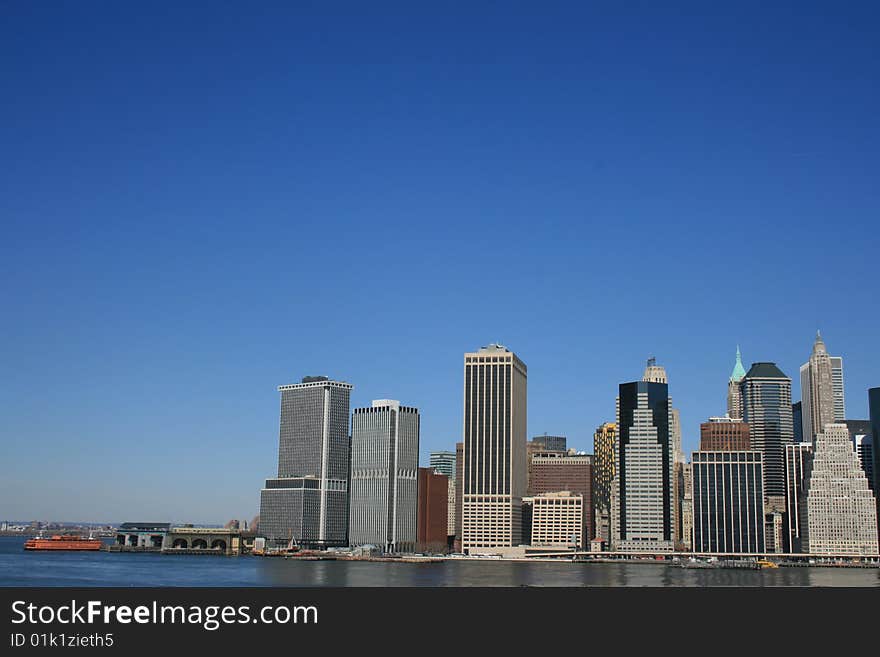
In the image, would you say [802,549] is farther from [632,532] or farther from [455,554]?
[455,554]

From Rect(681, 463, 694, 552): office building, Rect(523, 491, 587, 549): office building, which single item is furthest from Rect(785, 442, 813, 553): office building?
Rect(523, 491, 587, 549): office building

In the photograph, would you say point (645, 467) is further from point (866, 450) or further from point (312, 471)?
point (312, 471)

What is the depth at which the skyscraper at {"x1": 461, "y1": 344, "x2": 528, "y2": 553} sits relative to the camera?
609ft

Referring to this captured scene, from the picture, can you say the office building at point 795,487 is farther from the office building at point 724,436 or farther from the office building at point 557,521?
the office building at point 557,521

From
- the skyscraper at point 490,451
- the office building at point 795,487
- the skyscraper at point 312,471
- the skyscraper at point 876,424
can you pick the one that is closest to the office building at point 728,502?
the office building at point 795,487

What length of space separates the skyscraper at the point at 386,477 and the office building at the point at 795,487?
7146 centimetres

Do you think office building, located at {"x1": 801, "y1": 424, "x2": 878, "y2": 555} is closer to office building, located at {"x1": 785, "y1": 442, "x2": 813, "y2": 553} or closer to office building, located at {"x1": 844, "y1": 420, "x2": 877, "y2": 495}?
office building, located at {"x1": 785, "y1": 442, "x2": 813, "y2": 553}

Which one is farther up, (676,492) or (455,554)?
(676,492)

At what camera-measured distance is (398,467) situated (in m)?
189
